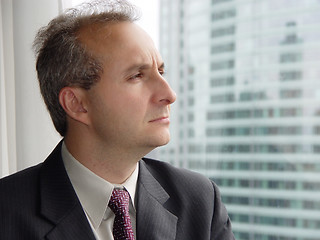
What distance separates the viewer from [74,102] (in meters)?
1.26

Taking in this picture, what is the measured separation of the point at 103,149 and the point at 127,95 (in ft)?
0.57

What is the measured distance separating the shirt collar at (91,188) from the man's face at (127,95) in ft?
0.34

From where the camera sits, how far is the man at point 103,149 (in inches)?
46.1

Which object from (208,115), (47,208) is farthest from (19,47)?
(208,115)

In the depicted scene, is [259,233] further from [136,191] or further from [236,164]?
[136,191]

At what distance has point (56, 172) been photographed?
4.06 feet

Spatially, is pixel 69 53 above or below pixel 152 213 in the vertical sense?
above

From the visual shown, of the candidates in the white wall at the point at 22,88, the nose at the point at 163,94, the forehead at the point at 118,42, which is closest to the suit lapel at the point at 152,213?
the nose at the point at 163,94

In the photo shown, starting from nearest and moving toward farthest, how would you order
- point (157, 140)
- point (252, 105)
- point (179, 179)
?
point (157, 140) → point (179, 179) → point (252, 105)

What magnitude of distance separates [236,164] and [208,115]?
0.27 meters

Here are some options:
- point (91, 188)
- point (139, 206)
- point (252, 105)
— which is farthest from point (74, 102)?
point (252, 105)

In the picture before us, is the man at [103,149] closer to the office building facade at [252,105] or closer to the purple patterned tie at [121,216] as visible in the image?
the purple patterned tie at [121,216]

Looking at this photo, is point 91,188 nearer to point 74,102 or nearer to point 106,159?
point 106,159

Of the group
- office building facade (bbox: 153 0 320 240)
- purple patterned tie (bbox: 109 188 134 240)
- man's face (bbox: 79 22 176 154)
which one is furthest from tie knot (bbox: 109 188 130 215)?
office building facade (bbox: 153 0 320 240)
